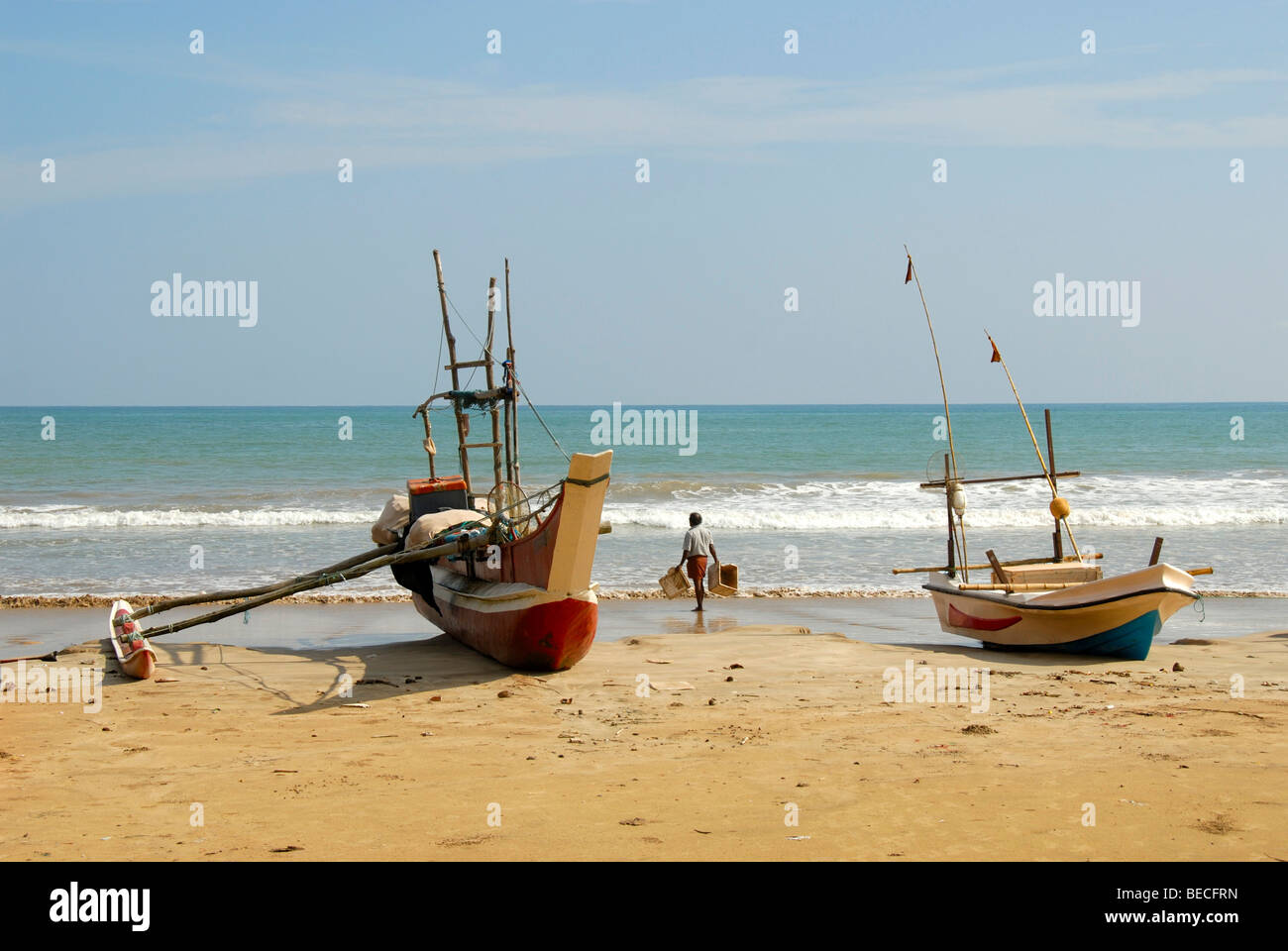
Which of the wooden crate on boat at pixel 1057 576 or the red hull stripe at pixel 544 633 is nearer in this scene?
the red hull stripe at pixel 544 633

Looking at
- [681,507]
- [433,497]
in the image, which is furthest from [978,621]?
[681,507]

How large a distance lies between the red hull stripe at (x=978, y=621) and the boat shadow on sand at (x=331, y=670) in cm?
429

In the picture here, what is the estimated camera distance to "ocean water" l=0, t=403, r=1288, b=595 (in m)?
17.9

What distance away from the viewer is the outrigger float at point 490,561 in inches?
364

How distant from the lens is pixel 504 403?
11789 mm

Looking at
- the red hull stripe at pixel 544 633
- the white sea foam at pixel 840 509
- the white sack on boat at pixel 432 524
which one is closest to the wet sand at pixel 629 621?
the white sack on boat at pixel 432 524

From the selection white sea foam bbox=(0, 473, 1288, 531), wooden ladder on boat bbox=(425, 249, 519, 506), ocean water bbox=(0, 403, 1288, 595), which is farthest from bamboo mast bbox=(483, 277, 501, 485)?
white sea foam bbox=(0, 473, 1288, 531)

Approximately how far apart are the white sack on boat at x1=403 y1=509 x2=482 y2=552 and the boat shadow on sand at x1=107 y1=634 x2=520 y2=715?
1.13 meters

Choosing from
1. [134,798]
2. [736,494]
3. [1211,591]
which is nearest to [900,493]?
[736,494]

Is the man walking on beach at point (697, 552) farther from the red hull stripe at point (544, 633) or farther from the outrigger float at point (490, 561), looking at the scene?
the red hull stripe at point (544, 633)

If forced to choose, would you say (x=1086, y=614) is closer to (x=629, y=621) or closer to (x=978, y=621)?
(x=978, y=621)

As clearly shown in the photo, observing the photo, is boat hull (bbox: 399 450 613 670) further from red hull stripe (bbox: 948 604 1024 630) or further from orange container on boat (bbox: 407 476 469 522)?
red hull stripe (bbox: 948 604 1024 630)
